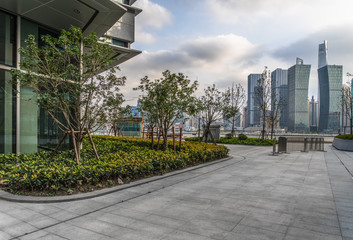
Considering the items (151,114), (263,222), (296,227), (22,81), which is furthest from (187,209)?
(151,114)

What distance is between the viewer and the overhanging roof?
9.03 m

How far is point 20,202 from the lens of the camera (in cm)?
516

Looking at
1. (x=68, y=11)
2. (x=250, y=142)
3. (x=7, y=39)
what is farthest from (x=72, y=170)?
(x=250, y=142)

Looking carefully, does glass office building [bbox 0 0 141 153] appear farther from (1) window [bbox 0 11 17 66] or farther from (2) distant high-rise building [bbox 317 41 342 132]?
(2) distant high-rise building [bbox 317 41 342 132]

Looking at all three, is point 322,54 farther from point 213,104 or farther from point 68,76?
point 68,76

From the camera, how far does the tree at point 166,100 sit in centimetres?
1125

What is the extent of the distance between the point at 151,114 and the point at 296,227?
902 cm

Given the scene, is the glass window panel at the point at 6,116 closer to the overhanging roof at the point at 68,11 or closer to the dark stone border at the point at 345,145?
the overhanging roof at the point at 68,11

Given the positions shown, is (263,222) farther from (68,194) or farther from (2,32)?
(2,32)

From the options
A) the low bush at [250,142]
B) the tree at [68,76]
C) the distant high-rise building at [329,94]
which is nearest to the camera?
the tree at [68,76]

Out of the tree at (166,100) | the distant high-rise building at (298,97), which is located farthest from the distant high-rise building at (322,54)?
the tree at (166,100)

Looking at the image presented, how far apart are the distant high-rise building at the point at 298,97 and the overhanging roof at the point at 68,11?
243 ft

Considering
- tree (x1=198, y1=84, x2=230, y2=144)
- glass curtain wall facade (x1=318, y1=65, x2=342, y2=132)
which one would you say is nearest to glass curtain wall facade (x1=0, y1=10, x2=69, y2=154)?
tree (x1=198, y1=84, x2=230, y2=144)

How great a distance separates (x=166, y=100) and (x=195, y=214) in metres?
7.39
